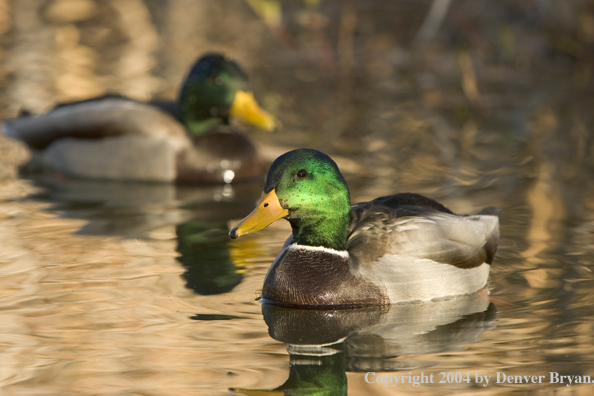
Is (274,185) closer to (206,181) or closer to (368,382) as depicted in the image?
(368,382)

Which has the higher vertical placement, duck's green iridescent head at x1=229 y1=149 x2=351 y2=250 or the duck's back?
duck's green iridescent head at x1=229 y1=149 x2=351 y2=250

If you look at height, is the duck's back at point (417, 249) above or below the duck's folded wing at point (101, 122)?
below

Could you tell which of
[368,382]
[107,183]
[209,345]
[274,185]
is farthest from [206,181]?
[368,382]

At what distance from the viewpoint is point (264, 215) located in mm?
4996

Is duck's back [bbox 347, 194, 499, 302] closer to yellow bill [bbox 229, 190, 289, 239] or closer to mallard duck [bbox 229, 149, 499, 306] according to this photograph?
mallard duck [bbox 229, 149, 499, 306]

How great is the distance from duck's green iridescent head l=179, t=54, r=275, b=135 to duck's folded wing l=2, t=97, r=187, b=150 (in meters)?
0.19

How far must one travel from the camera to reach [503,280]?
5535mm

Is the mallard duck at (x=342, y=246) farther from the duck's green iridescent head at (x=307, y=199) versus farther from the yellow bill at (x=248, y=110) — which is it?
the yellow bill at (x=248, y=110)

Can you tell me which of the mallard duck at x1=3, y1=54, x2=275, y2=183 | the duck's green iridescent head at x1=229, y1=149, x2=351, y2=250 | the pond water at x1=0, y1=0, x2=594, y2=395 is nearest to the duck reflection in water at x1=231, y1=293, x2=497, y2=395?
the pond water at x1=0, y1=0, x2=594, y2=395

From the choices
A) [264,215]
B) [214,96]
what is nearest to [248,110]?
[214,96]

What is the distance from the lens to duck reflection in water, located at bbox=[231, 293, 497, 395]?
4.24 m

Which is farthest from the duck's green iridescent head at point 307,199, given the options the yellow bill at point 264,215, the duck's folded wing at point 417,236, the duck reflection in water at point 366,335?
the duck reflection in water at point 366,335

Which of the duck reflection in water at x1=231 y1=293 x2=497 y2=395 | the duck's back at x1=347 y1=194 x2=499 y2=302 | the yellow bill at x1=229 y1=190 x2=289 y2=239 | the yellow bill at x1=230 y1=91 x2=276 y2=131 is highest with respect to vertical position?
the yellow bill at x1=230 y1=91 x2=276 y2=131

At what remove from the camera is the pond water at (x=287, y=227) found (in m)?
4.30
